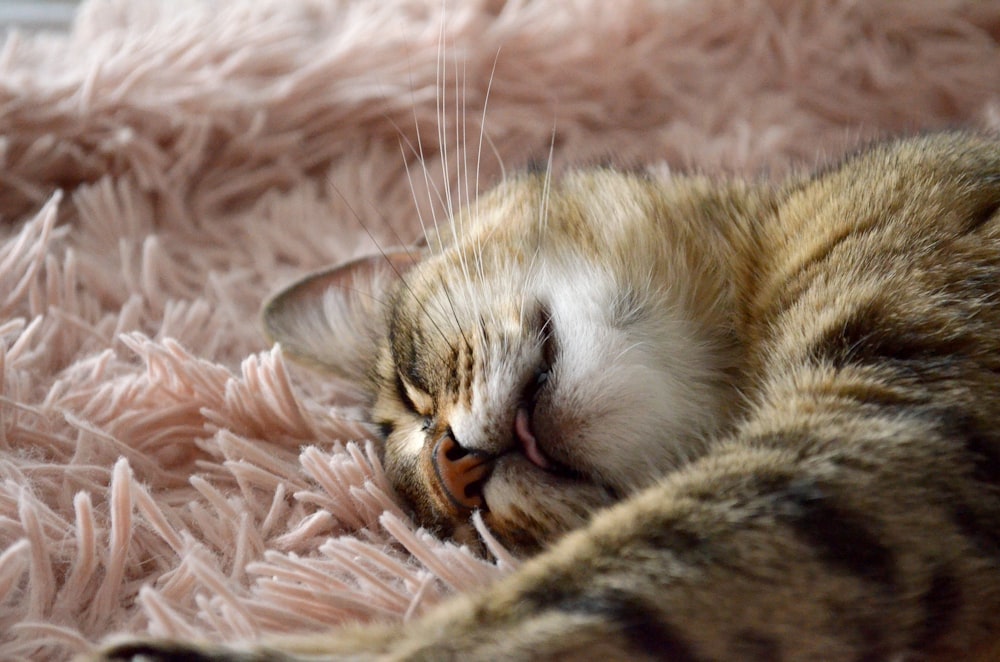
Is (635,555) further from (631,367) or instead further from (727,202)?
(727,202)

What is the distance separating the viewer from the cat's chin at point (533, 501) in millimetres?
809

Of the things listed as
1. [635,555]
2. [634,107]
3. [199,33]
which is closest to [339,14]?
[199,33]

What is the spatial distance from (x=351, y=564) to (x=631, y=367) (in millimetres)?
313

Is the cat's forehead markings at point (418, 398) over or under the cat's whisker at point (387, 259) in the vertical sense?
under

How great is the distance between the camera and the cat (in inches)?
21.1

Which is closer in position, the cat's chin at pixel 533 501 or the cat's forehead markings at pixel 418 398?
the cat's chin at pixel 533 501

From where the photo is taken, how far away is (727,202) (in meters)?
1.04

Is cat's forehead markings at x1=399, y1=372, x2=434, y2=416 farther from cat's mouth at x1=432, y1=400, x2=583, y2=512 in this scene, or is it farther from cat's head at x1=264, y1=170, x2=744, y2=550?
cat's mouth at x1=432, y1=400, x2=583, y2=512

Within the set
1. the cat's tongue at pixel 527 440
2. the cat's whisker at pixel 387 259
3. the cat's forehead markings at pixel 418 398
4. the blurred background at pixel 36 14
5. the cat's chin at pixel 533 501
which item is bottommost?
the cat's chin at pixel 533 501

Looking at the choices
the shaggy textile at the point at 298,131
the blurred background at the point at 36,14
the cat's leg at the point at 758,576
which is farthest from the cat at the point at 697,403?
the blurred background at the point at 36,14

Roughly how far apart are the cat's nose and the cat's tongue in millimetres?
38

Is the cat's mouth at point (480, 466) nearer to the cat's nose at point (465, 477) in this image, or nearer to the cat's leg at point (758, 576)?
the cat's nose at point (465, 477)

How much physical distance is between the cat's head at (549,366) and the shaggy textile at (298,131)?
0.30 ft

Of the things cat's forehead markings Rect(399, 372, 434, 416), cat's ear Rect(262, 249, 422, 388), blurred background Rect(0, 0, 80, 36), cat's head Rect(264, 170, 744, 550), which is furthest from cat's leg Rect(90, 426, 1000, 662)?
blurred background Rect(0, 0, 80, 36)
